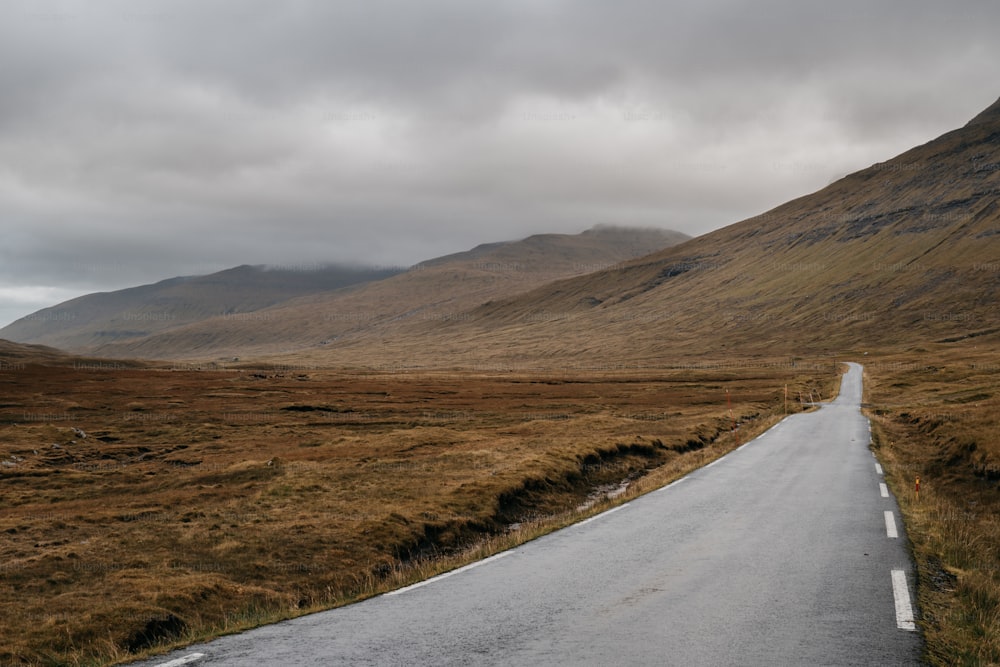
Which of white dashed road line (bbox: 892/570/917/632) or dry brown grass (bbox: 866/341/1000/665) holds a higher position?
white dashed road line (bbox: 892/570/917/632)

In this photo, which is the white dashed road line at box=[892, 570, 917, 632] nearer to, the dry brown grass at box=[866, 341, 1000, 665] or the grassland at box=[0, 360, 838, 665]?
the dry brown grass at box=[866, 341, 1000, 665]

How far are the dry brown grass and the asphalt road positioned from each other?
0.39 metres

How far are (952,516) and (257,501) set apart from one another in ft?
62.0

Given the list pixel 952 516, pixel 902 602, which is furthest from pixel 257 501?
pixel 952 516

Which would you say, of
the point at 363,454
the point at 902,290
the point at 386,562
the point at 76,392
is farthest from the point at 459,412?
the point at 902,290

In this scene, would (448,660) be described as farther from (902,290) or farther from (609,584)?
(902,290)

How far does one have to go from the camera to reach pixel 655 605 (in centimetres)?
952

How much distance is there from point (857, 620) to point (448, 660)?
18.1ft

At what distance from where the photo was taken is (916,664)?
752 centimetres

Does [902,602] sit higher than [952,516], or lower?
higher

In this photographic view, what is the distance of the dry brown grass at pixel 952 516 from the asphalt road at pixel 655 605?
15.3 inches

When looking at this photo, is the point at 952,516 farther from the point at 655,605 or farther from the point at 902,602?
the point at 655,605

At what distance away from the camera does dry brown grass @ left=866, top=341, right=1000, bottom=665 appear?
8530 millimetres

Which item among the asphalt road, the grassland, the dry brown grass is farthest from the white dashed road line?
the grassland
